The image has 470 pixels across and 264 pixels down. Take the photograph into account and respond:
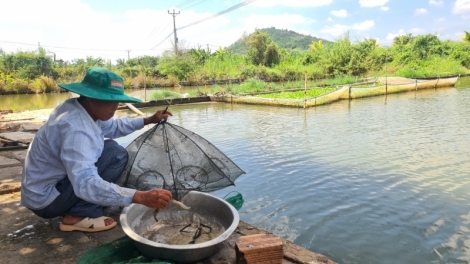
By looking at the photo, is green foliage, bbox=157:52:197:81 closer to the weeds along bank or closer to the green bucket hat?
the weeds along bank

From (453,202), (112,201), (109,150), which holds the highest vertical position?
(109,150)

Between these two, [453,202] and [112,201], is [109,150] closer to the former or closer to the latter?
[112,201]

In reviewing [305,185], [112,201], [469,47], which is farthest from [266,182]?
[469,47]

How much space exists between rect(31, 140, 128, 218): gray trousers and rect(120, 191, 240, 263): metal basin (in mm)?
252

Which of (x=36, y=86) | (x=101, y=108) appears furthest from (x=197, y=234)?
(x=36, y=86)

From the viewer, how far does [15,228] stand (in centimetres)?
213

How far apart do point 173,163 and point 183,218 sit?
0.36 metres

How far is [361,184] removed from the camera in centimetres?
432

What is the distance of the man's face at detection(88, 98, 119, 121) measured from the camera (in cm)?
180

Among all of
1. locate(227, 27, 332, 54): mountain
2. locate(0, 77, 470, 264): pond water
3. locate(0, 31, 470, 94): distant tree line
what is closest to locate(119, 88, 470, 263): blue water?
locate(0, 77, 470, 264): pond water

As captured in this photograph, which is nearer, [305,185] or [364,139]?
[305,185]

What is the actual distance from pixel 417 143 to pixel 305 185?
3.10 meters

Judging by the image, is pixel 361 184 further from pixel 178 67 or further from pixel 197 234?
pixel 178 67

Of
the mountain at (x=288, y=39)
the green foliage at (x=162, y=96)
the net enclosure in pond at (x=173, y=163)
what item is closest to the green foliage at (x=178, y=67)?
the green foliage at (x=162, y=96)
